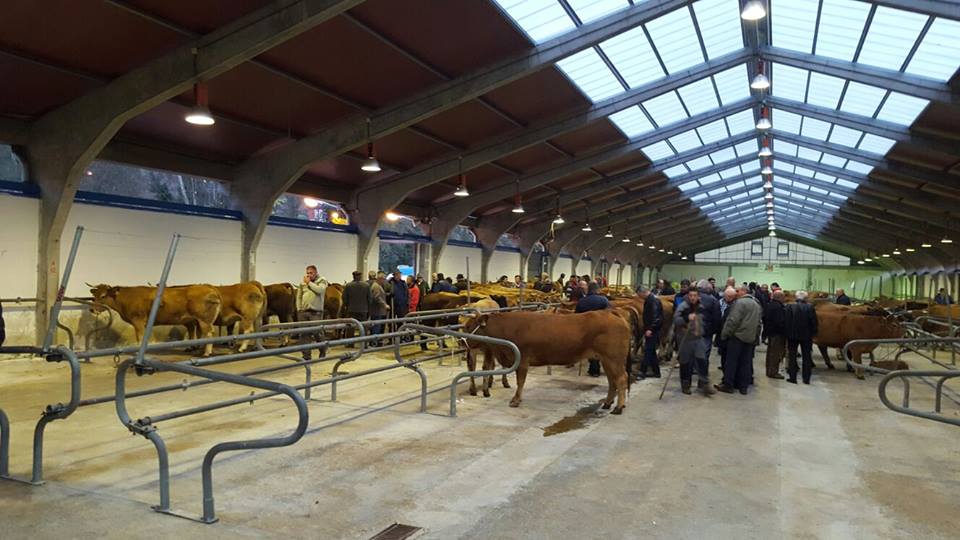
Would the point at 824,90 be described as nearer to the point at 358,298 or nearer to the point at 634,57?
the point at 634,57

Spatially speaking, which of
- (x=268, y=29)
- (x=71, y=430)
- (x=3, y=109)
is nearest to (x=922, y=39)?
(x=268, y=29)

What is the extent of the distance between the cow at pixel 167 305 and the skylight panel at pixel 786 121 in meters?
A: 17.6

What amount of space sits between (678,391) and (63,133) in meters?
11.6

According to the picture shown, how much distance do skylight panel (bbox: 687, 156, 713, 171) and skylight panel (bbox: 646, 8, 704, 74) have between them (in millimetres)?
12194

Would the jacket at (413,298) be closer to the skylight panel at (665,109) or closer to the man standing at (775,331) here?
the skylight panel at (665,109)

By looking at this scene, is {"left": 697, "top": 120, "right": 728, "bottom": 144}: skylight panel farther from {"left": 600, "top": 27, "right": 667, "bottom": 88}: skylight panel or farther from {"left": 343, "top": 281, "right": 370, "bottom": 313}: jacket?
{"left": 343, "top": 281, "right": 370, "bottom": 313}: jacket

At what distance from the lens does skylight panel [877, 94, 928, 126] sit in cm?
1617

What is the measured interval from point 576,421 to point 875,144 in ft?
→ 61.7

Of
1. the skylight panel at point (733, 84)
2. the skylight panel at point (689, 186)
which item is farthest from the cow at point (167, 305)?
the skylight panel at point (689, 186)

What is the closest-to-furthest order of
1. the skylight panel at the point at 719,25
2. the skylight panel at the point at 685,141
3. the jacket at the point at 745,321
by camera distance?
the jacket at the point at 745,321 → the skylight panel at the point at 719,25 → the skylight panel at the point at 685,141

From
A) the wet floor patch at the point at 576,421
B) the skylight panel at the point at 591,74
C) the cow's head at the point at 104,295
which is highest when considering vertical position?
the skylight panel at the point at 591,74

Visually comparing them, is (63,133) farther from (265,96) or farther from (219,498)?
(219,498)

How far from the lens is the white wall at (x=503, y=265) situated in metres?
30.0

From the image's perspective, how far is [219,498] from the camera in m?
4.97
